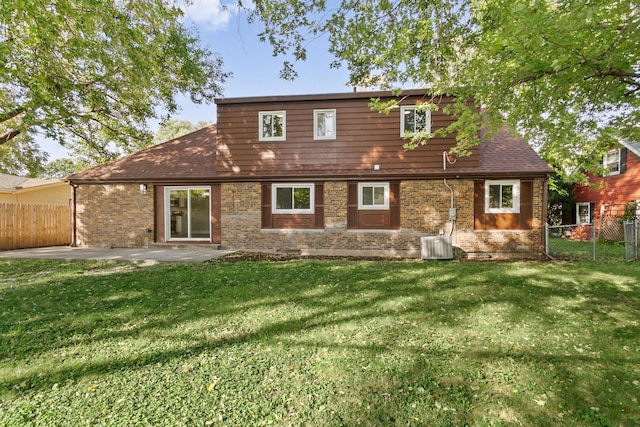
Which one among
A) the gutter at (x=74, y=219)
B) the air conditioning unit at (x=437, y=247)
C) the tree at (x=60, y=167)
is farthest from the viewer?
the tree at (x=60, y=167)

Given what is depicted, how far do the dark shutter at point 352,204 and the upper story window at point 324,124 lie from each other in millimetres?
1962

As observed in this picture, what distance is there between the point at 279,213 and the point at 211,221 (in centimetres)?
265

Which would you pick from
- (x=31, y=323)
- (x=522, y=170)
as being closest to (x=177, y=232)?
(x=31, y=323)

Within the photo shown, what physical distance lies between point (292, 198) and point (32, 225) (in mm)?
10556

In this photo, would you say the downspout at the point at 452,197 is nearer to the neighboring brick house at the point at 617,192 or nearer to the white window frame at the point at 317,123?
the white window frame at the point at 317,123

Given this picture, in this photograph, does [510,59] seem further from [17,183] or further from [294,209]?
[17,183]

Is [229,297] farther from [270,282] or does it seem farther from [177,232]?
[177,232]

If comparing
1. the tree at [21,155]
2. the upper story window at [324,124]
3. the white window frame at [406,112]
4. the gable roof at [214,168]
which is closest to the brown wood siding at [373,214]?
the gable roof at [214,168]

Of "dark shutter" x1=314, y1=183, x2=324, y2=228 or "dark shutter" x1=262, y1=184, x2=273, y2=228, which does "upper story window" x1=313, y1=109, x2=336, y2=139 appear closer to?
"dark shutter" x1=314, y1=183, x2=324, y2=228

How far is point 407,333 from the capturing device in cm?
407

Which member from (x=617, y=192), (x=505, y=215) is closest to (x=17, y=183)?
(x=505, y=215)

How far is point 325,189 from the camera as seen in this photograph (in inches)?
435

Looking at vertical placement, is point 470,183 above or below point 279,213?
above

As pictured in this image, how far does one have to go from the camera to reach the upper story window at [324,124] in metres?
11.4
